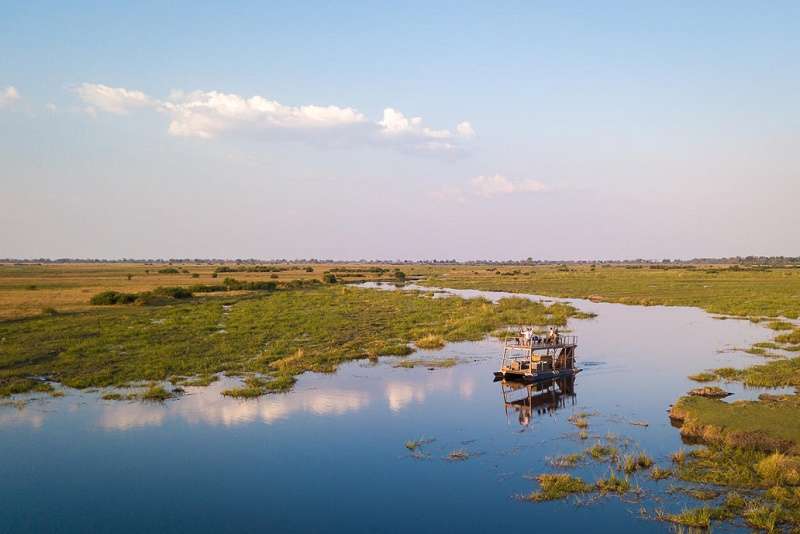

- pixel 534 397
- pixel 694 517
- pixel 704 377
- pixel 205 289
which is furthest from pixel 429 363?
pixel 205 289

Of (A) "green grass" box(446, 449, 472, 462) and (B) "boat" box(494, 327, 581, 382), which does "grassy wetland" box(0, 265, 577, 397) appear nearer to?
(B) "boat" box(494, 327, 581, 382)

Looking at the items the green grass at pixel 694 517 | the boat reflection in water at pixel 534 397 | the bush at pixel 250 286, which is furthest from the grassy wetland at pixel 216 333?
the green grass at pixel 694 517

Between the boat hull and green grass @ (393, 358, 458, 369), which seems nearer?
the boat hull

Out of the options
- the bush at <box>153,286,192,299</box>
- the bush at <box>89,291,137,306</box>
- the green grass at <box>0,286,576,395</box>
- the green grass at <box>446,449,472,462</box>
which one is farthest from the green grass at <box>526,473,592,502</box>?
the bush at <box>153,286,192,299</box>

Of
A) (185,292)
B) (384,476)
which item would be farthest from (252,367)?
(185,292)

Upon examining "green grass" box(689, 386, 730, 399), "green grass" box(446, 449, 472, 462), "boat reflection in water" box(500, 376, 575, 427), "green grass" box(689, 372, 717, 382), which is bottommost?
"green grass" box(446, 449, 472, 462)

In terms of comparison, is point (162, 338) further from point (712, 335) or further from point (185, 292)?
point (712, 335)
